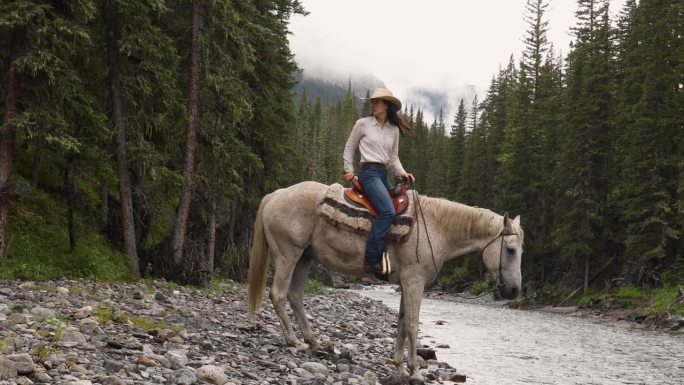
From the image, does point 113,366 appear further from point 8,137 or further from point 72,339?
point 8,137

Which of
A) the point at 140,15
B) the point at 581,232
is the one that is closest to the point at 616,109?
the point at 581,232

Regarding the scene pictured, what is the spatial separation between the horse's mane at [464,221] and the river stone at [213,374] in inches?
156

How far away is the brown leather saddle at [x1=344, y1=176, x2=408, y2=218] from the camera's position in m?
8.14

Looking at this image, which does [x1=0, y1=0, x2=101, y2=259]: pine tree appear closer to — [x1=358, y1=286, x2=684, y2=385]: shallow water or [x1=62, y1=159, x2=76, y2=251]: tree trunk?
[x1=62, y1=159, x2=76, y2=251]: tree trunk

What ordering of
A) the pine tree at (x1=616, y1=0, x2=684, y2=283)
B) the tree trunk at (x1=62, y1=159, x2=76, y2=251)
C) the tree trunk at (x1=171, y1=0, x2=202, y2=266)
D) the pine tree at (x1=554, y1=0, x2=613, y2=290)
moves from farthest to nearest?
the pine tree at (x1=554, y1=0, x2=613, y2=290) < the pine tree at (x1=616, y1=0, x2=684, y2=283) < the tree trunk at (x1=171, y1=0, x2=202, y2=266) < the tree trunk at (x1=62, y1=159, x2=76, y2=251)

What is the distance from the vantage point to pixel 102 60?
17250mm

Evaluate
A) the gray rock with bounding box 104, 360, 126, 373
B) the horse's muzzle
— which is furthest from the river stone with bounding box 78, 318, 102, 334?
the horse's muzzle

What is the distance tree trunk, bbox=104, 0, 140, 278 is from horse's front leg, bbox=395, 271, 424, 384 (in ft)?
38.4

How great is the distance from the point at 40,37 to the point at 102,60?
4413 mm

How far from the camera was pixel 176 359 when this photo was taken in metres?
6.10

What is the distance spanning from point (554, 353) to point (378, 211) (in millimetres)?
9364

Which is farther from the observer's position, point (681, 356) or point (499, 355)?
point (681, 356)

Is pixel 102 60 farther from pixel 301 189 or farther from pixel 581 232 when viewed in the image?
pixel 581 232

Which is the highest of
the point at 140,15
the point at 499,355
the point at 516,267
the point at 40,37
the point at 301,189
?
the point at 140,15
